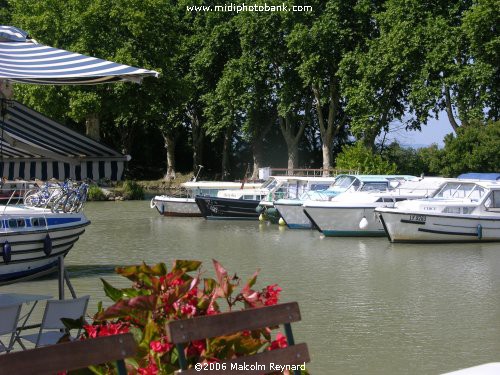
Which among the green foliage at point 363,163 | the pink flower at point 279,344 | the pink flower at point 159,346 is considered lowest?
the pink flower at point 279,344

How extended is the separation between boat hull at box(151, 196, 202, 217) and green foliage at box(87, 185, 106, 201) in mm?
10853

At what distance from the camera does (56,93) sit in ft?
167

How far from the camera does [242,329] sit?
464 cm

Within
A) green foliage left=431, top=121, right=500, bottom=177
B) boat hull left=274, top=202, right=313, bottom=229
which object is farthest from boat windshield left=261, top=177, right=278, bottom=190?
green foliage left=431, top=121, right=500, bottom=177

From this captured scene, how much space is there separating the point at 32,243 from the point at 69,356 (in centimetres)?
1201

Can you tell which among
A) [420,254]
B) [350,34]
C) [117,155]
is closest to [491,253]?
[420,254]

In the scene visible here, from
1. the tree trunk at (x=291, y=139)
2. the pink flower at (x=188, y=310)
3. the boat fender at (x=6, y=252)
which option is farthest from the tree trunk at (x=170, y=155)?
the pink flower at (x=188, y=310)

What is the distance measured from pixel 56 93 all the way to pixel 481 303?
3856 centimetres

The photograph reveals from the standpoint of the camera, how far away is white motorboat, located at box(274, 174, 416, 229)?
30.4 meters

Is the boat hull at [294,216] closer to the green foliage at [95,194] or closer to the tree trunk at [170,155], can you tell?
the green foliage at [95,194]

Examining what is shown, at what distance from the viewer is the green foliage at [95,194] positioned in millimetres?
48469

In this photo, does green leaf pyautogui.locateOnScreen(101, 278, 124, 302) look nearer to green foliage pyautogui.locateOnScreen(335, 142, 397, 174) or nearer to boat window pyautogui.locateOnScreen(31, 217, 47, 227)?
boat window pyautogui.locateOnScreen(31, 217, 47, 227)

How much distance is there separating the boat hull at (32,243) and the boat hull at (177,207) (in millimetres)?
21033

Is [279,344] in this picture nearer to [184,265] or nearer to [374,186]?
[184,265]
